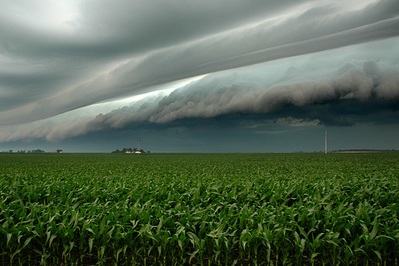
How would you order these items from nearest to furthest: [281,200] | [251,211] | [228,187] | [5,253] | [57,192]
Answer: [5,253], [251,211], [281,200], [57,192], [228,187]

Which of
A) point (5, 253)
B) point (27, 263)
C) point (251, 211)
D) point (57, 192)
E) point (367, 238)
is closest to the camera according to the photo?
point (367, 238)

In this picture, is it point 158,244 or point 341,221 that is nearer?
point 158,244

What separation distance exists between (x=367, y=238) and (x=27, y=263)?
7856mm

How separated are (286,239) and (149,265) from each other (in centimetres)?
321

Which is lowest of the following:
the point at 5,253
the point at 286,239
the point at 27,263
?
the point at 27,263

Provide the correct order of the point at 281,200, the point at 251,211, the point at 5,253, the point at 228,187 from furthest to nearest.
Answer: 1. the point at 228,187
2. the point at 281,200
3. the point at 251,211
4. the point at 5,253

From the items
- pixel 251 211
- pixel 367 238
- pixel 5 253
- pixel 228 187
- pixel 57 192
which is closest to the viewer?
pixel 367 238

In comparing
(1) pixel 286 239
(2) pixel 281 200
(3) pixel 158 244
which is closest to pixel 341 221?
(1) pixel 286 239

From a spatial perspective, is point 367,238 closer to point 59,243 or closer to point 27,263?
point 59,243

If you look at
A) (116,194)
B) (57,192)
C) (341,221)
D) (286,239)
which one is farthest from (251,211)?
(57,192)

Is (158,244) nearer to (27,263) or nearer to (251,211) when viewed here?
(251,211)

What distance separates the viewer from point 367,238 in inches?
225

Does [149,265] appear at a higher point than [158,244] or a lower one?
lower

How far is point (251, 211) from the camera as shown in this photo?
7359 mm
